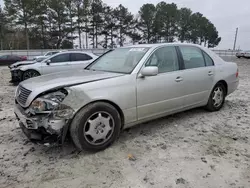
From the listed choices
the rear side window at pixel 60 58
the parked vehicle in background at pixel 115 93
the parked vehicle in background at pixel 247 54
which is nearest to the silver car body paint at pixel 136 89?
the parked vehicle in background at pixel 115 93

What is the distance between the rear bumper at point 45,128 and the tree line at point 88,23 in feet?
118

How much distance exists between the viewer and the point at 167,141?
10.6 feet

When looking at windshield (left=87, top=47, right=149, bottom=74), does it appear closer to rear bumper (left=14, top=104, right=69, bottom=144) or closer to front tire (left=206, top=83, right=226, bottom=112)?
rear bumper (left=14, top=104, right=69, bottom=144)

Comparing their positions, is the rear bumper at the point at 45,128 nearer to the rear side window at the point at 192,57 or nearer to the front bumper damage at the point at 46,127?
the front bumper damage at the point at 46,127

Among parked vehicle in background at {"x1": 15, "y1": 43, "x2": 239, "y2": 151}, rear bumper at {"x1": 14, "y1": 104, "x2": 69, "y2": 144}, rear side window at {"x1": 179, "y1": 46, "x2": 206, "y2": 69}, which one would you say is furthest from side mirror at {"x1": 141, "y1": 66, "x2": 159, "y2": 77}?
rear bumper at {"x1": 14, "y1": 104, "x2": 69, "y2": 144}

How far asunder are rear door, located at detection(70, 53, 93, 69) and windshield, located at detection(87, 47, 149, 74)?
508cm

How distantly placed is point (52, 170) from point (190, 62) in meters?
2.97

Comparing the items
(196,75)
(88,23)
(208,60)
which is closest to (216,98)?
(208,60)

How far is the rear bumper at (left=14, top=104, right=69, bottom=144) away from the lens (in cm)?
249

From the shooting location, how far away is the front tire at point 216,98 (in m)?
4.42

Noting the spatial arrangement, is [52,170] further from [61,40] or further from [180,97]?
[61,40]

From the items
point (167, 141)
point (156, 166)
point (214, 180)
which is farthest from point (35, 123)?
point (214, 180)

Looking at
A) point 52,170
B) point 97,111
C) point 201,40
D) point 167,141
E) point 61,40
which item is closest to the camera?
point 52,170

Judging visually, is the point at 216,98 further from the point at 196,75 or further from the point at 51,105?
the point at 51,105
